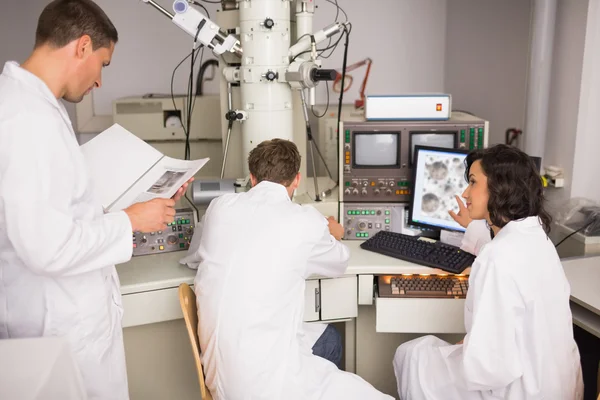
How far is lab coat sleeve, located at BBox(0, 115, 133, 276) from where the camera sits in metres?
1.20

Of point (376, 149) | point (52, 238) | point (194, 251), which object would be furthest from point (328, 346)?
point (52, 238)

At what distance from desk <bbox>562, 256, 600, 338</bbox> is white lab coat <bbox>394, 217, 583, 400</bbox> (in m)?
0.33

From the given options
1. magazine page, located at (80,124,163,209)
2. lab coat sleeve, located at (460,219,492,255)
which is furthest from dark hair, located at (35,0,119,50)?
lab coat sleeve, located at (460,219,492,255)

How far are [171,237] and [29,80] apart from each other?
3.40 ft

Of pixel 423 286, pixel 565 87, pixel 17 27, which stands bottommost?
pixel 423 286

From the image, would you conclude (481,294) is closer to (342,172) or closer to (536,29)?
(342,172)

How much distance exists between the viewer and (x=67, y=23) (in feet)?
4.34

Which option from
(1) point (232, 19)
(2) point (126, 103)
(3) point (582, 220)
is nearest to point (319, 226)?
(1) point (232, 19)

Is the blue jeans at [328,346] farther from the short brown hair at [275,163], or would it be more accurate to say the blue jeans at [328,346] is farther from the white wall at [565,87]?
the white wall at [565,87]

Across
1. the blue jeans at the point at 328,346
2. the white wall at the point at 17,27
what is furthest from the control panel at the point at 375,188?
the white wall at the point at 17,27

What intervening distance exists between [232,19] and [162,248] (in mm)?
950

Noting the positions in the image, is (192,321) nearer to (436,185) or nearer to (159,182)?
(159,182)

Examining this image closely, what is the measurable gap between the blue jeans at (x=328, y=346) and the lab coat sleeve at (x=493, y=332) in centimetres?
56

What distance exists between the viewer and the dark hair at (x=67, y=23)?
1.32 meters
